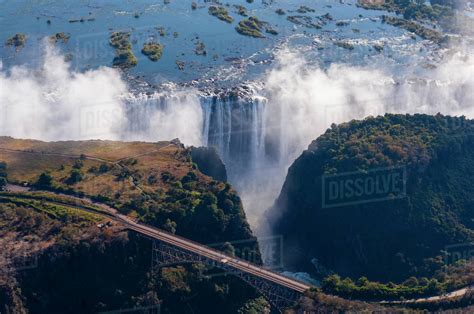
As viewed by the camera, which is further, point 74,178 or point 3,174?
point 3,174

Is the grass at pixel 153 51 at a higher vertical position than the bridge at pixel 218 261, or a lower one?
higher

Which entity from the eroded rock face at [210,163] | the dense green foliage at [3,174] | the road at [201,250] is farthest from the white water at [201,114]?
the road at [201,250]

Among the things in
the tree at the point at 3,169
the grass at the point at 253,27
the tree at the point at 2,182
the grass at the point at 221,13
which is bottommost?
the tree at the point at 2,182

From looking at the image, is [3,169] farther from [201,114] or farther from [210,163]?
[201,114]

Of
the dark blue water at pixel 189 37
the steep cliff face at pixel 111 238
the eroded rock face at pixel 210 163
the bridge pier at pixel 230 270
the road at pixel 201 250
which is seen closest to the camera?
the steep cliff face at pixel 111 238

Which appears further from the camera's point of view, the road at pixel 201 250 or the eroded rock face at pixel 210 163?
the eroded rock face at pixel 210 163

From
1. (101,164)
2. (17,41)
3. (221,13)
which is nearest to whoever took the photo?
(101,164)

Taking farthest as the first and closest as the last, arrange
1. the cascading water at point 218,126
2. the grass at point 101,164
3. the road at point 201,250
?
the cascading water at point 218,126 < the grass at point 101,164 < the road at point 201,250

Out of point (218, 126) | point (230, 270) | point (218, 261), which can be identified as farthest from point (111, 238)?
point (218, 126)

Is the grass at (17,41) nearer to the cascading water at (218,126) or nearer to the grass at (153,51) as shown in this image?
the grass at (153,51)
